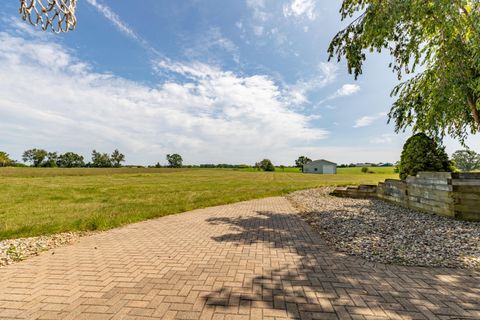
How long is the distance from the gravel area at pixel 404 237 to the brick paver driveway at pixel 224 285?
467 millimetres

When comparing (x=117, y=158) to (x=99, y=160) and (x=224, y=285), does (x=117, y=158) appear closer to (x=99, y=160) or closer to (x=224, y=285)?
(x=99, y=160)

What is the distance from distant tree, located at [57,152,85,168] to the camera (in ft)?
374

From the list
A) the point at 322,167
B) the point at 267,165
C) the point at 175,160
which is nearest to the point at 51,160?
the point at 175,160

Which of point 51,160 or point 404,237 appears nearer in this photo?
point 404,237

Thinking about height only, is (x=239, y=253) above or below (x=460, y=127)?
below

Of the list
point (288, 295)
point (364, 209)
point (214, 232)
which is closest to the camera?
point (288, 295)

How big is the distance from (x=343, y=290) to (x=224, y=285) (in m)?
1.76

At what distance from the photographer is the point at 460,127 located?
991 centimetres

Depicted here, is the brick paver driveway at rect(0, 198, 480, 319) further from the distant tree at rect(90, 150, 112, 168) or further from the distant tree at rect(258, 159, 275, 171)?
the distant tree at rect(90, 150, 112, 168)

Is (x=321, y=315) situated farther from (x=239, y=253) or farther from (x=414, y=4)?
(x=414, y=4)

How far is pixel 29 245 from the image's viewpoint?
525 centimetres

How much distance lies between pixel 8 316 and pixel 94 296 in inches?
35.6

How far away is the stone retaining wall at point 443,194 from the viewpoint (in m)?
6.41

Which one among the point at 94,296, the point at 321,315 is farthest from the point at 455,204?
the point at 94,296
